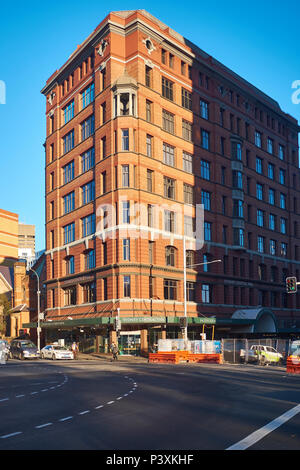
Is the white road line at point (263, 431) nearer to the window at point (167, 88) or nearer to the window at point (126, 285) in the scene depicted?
the window at point (126, 285)

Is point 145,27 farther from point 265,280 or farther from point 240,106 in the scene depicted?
point 265,280

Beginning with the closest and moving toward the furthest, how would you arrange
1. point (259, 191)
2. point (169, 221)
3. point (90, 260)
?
point (169, 221)
point (90, 260)
point (259, 191)

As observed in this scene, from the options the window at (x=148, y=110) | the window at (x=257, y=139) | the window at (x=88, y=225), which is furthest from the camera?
the window at (x=257, y=139)

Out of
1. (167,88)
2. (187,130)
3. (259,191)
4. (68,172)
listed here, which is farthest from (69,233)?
(259,191)

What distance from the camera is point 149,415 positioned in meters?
15.3

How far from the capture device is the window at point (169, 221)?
60000 millimetres

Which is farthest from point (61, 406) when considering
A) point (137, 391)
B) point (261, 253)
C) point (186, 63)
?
point (261, 253)

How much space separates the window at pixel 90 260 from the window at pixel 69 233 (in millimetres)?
4452

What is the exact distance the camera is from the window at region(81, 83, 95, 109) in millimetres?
64625

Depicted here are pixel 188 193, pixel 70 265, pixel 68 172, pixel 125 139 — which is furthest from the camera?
pixel 68 172

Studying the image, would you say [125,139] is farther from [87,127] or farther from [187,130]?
[187,130]

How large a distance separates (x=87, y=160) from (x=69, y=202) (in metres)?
6.94

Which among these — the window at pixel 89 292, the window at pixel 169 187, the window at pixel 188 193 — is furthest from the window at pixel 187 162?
Answer: the window at pixel 89 292

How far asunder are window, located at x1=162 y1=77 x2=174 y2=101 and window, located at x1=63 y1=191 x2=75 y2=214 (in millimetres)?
16824
